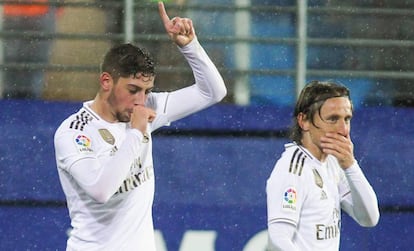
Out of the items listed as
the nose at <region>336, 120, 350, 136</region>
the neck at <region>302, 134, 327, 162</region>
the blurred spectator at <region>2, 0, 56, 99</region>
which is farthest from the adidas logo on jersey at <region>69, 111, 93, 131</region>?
the blurred spectator at <region>2, 0, 56, 99</region>

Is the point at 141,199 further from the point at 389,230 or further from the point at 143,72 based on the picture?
the point at 389,230

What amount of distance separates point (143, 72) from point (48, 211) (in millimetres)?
2680

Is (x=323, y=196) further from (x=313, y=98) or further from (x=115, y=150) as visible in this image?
(x=115, y=150)

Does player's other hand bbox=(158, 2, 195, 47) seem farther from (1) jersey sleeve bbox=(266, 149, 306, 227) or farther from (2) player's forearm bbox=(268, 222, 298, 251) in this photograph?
(2) player's forearm bbox=(268, 222, 298, 251)

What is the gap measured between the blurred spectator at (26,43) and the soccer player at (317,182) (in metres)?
3.00

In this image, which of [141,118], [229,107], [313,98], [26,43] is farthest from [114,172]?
[26,43]

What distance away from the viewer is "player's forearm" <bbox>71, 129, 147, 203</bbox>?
4777mm

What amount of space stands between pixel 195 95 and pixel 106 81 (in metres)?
0.44

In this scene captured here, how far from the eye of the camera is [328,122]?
5.18 m

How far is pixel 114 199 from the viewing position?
16.8ft

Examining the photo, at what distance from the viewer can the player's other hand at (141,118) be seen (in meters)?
4.83

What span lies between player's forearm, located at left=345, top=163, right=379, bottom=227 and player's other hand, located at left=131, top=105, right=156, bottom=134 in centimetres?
84

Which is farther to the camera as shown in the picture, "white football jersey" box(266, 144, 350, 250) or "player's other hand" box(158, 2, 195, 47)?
"player's other hand" box(158, 2, 195, 47)

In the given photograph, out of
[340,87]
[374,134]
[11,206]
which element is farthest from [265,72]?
[340,87]
